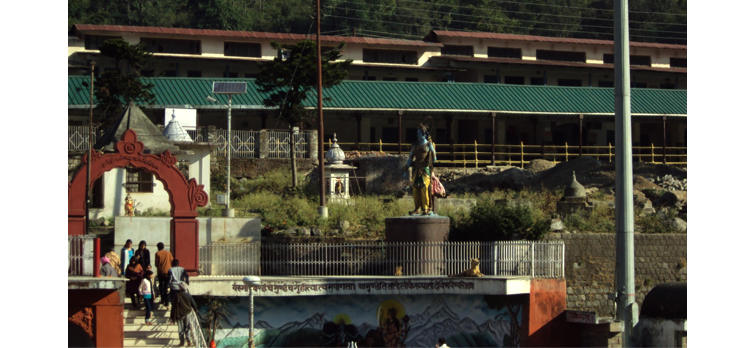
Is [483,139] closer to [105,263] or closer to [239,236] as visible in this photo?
[239,236]

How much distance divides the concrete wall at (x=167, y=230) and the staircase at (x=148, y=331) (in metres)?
3.69

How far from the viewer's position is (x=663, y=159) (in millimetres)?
42625

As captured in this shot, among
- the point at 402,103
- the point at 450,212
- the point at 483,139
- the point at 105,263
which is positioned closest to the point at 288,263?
the point at 105,263

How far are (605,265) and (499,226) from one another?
10.6ft

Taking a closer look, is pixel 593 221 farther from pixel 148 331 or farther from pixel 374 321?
pixel 148 331

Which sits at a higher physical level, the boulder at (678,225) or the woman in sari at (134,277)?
the boulder at (678,225)

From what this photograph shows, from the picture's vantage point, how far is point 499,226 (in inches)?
981

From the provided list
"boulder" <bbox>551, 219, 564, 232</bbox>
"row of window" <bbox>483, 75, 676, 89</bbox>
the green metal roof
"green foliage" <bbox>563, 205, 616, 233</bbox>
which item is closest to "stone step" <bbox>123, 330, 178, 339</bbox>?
"boulder" <bbox>551, 219, 564, 232</bbox>

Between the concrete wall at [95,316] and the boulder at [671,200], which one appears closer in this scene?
the concrete wall at [95,316]

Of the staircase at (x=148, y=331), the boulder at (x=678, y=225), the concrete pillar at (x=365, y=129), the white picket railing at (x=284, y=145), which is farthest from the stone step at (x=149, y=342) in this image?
the concrete pillar at (x=365, y=129)

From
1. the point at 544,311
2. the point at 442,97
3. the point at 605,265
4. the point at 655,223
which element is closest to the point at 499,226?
the point at 544,311

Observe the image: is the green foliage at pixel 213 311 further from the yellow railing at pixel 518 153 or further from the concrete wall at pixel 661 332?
the yellow railing at pixel 518 153

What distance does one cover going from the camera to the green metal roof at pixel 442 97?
38656mm

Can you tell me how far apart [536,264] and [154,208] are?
38.1ft
